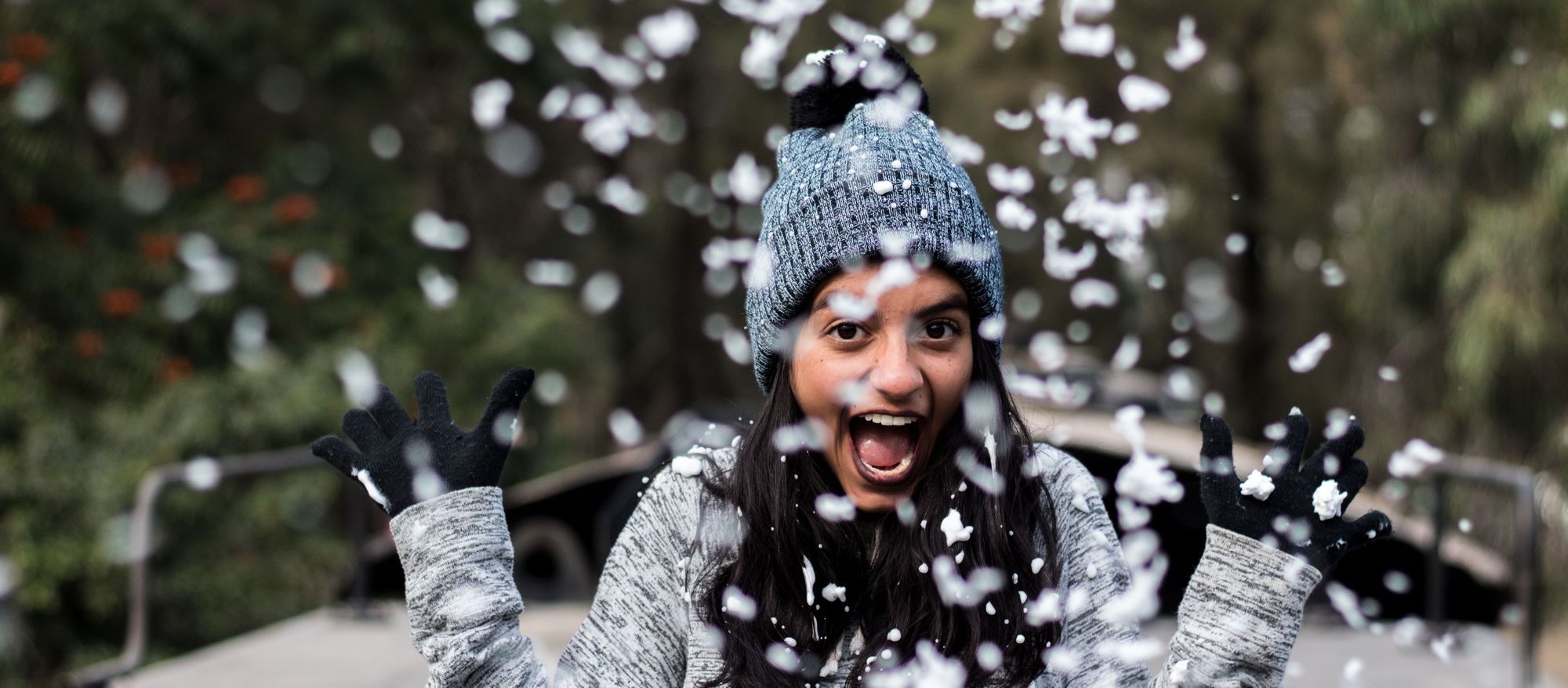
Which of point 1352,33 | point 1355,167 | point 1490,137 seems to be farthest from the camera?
point 1355,167

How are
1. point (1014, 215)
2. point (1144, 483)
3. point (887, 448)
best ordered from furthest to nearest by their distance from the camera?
point (1014, 215) → point (1144, 483) → point (887, 448)

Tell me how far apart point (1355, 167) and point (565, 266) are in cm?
628

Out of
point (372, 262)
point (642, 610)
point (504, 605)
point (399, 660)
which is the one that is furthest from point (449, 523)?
point (372, 262)

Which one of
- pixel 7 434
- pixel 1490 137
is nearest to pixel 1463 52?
pixel 1490 137

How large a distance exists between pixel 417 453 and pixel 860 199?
0.61 meters

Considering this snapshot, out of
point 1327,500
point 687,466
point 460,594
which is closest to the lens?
point 1327,500

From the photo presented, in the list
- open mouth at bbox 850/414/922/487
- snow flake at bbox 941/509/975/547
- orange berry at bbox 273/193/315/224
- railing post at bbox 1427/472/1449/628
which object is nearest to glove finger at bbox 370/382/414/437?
open mouth at bbox 850/414/922/487

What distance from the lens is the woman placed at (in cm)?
177

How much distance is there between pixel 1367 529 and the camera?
1.63 meters

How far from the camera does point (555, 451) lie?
9.20 m

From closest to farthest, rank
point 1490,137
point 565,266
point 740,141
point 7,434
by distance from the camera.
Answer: point 7,434, point 1490,137, point 565,266, point 740,141

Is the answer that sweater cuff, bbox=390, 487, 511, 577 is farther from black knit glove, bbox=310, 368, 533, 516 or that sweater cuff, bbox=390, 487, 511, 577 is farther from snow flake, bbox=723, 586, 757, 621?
snow flake, bbox=723, 586, 757, 621

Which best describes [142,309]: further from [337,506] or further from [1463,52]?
[1463,52]

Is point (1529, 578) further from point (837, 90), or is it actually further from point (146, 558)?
point (146, 558)
